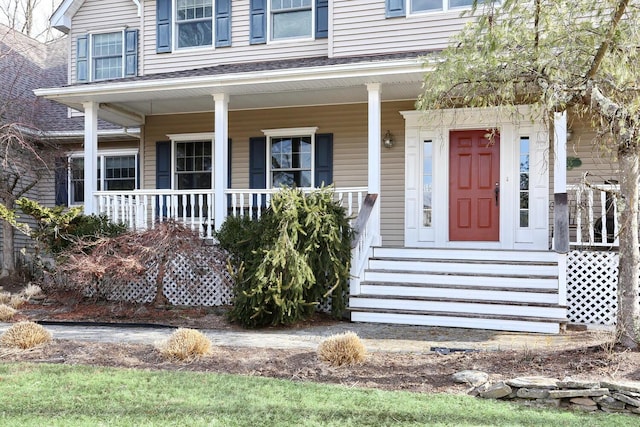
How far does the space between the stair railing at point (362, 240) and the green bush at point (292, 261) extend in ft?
0.46

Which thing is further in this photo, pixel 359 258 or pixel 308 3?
pixel 308 3

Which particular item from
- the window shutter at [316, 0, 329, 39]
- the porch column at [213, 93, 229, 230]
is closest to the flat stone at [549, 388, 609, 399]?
the porch column at [213, 93, 229, 230]

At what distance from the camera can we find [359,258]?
8.04m

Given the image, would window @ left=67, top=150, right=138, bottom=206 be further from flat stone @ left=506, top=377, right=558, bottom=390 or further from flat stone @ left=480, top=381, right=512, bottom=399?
flat stone @ left=506, top=377, right=558, bottom=390

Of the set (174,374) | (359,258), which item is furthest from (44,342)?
(359,258)

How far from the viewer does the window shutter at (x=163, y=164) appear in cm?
1179

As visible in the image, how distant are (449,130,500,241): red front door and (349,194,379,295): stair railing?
1.77 meters

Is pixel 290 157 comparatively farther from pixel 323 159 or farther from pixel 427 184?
pixel 427 184

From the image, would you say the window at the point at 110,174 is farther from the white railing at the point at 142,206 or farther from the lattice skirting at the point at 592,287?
the lattice skirting at the point at 592,287

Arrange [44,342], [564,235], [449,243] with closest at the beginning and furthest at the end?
[44,342]
[564,235]
[449,243]

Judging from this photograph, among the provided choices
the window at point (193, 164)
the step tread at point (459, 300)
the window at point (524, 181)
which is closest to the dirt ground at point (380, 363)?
the step tread at point (459, 300)

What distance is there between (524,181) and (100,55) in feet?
32.4

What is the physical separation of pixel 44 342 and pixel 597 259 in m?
7.01

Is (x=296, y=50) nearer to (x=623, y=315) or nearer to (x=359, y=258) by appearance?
(x=359, y=258)
